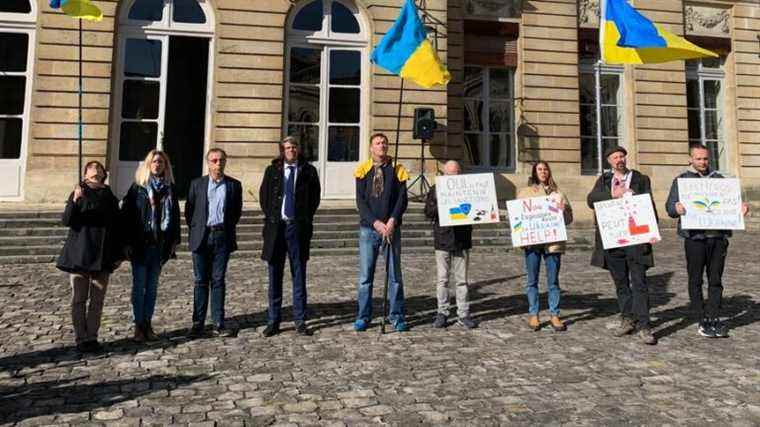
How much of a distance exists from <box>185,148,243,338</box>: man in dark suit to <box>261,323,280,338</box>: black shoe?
12.7 inches

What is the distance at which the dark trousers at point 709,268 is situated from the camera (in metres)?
5.12

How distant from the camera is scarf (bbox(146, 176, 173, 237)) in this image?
16.1 ft

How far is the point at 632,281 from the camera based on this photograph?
5.13 metres

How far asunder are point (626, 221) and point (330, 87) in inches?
407

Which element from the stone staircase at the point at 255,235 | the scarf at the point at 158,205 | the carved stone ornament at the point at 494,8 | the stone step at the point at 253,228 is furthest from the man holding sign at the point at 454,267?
the carved stone ornament at the point at 494,8

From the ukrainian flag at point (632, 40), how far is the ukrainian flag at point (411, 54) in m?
2.09

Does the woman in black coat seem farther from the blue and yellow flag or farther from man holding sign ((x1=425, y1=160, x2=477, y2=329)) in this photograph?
man holding sign ((x1=425, y1=160, x2=477, y2=329))

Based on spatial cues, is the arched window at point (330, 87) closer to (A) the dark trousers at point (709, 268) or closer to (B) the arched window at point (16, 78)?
(B) the arched window at point (16, 78)

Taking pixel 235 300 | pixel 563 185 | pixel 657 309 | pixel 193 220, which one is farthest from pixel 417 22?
pixel 563 185

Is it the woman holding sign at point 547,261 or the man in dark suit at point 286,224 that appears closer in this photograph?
the man in dark suit at point 286,224

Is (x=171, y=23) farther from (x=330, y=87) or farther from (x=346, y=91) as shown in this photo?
(x=346, y=91)

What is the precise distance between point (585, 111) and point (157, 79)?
12730 millimetres

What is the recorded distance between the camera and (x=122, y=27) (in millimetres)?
13039

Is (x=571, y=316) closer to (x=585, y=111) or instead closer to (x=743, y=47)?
(x=585, y=111)
